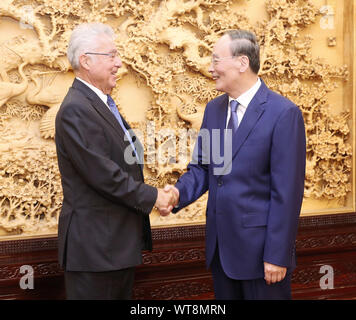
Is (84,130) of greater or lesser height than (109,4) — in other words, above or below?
below

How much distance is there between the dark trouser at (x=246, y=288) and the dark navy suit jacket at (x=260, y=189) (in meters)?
0.05

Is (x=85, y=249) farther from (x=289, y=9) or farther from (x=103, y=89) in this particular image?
(x=289, y=9)

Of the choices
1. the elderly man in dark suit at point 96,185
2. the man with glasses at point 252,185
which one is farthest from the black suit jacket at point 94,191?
the man with glasses at point 252,185

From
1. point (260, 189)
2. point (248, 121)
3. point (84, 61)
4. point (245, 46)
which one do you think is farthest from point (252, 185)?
point (84, 61)

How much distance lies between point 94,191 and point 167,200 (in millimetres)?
357

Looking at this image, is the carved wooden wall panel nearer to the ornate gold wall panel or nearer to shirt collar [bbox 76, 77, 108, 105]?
the ornate gold wall panel

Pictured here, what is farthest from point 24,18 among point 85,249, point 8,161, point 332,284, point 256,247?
point 332,284

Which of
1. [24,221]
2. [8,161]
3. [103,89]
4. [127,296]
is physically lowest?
[127,296]

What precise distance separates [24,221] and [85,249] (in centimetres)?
87

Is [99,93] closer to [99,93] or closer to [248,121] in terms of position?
[99,93]

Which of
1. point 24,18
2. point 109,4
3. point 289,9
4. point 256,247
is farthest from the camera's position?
point 289,9

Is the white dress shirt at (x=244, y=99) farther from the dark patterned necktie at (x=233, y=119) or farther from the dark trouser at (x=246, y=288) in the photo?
the dark trouser at (x=246, y=288)

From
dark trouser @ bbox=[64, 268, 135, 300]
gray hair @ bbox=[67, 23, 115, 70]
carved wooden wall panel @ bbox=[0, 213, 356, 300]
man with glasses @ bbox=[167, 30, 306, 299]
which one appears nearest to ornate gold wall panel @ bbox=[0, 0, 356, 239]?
carved wooden wall panel @ bbox=[0, 213, 356, 300]

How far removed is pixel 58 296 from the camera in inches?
103
